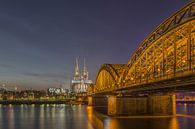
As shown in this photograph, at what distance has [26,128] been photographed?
188 feet

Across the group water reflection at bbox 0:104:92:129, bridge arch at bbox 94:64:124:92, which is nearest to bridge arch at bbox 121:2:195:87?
water reflection at bbox 0:104:92:129

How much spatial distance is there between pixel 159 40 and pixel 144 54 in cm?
967

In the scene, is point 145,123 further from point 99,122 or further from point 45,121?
point 45,121

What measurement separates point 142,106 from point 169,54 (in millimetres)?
19757

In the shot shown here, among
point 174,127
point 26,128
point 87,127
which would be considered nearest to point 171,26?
point 174,127

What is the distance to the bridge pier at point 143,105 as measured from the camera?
78000mm

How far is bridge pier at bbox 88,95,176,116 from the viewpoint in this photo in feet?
256

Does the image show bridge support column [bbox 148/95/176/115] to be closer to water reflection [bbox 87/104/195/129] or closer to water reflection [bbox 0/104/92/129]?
water reflection [bbox 87/104/195/129]

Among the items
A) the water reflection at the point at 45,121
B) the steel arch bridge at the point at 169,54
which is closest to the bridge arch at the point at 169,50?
the steel arch bridge at the point at 169,54

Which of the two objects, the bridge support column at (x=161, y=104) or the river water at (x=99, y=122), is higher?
the bridge support column at (x=161, y=104)

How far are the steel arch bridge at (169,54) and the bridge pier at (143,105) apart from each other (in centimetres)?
427

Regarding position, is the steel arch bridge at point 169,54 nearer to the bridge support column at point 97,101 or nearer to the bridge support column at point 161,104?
the bridge support column at point 161,104

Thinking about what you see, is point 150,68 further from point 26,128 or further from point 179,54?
point 26,128

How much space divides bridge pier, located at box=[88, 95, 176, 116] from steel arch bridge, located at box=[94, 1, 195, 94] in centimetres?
427
